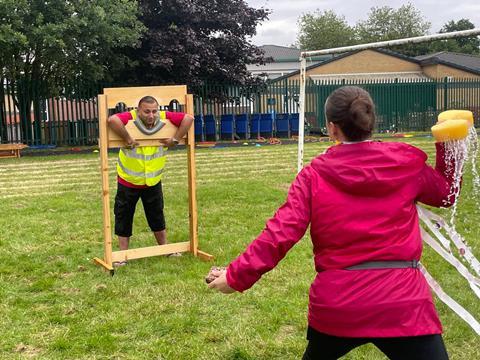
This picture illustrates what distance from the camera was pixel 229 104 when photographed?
91.8 feet

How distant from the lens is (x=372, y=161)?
252cm

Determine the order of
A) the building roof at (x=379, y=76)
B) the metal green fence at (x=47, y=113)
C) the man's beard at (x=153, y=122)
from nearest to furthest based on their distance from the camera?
1. the man's beard at (x=153, y=122)
2. the metal green fence at (x=47, y=113)
3. the building roof at (x=379, y=76)

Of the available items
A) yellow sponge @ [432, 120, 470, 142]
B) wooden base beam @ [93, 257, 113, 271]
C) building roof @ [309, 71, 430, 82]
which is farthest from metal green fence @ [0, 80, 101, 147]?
building roof @ [309, 71, 430, 82]

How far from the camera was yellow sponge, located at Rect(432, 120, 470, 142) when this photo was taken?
277 centimetres

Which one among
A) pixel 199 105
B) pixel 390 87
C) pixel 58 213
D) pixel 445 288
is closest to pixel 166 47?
pixel 199 105

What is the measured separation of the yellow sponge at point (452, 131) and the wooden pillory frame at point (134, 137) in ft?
13.2

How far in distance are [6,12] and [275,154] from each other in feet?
31.0

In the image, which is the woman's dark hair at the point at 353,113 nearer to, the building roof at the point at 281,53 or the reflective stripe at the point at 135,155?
the reflective stripe at the point at 135,155

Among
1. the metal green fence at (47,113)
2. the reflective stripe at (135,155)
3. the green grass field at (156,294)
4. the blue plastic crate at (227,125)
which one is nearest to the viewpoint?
the green grass field at (156,294)

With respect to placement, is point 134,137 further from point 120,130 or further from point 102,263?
point 102,263

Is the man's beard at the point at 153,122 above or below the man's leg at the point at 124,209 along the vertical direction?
above

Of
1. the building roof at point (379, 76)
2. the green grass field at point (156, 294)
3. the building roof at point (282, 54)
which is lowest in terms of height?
the green grass field at point (156, 294)

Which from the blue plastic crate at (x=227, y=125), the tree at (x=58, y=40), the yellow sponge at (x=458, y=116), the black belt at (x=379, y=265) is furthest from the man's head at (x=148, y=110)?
the blue plastic crate at (x=227, y=125)

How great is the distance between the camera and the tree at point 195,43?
2392 centimetres
